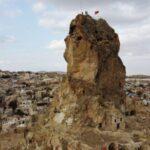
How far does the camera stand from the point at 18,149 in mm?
31844

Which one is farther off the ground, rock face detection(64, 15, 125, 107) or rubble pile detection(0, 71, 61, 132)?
rock face detection(64, 15, 125, 107)

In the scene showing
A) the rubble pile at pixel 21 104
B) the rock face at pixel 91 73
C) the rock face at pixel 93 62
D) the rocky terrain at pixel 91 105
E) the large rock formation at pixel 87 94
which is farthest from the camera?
the rubble pile at pixel 21 104

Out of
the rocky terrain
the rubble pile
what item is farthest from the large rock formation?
the rubble pile

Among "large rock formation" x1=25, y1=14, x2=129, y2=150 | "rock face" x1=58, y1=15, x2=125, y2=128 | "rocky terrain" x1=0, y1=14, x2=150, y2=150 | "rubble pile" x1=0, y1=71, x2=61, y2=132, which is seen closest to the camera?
"rocky terrain" x1=0, y1=14, x2=150, y2=150

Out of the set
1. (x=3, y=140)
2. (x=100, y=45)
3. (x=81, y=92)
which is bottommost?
(x=3, y=140)

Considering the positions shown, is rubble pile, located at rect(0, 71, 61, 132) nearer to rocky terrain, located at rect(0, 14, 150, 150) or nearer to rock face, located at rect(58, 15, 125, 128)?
rocky terrain, located at rect(0, 14, 150, 150)

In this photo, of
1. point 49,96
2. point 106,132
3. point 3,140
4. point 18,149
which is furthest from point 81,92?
point 49,96

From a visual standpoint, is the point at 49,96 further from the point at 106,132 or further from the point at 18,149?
the point at 106,132

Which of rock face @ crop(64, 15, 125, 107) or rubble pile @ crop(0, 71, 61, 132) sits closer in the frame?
rock face @ crop(64, 15, 125, 107)

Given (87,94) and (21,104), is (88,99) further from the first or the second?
(21,104)

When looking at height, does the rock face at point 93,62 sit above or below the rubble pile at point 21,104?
Result: above

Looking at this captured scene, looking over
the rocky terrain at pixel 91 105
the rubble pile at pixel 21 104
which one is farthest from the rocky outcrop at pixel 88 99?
the rubble pile at pixel 21 104

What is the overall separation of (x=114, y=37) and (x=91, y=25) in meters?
1.49

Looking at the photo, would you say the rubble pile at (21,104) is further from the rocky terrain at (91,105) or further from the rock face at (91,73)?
the rock face at (91,73)
